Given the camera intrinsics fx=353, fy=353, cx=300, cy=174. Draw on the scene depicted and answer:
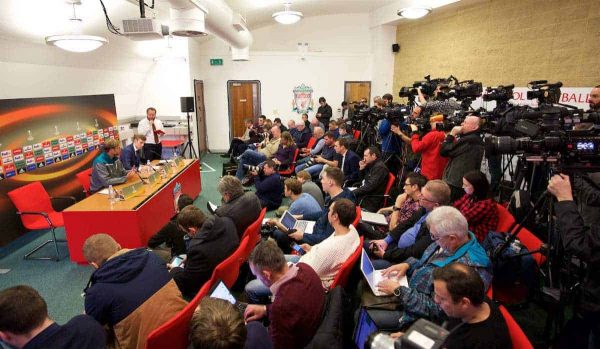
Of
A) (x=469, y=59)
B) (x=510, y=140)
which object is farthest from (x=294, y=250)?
(x=469, y=59)

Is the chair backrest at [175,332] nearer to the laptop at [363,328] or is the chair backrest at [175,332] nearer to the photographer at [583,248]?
the laptop at [363,328]

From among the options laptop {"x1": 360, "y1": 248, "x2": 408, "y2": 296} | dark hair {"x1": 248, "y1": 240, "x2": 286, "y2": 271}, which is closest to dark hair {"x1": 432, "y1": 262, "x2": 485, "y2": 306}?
laptop {"x1": 360, "y1": 248, "x2": 408, "y2": 296}

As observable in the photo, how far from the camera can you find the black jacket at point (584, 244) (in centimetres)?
178

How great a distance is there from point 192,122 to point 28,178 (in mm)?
4722

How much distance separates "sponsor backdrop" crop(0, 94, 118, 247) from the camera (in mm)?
4434

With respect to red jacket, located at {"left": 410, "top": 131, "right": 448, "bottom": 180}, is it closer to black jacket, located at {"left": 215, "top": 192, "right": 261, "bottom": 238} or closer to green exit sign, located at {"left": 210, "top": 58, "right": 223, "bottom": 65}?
black jacket, located at {"left": 215, "top": 192, "right": 261, "bottom": 238}

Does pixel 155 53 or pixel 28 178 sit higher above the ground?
pixel 155 53

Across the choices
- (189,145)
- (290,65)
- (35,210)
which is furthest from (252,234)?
(290,65)

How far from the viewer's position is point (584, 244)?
70.4 inches

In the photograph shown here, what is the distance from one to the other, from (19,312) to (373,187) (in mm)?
3571

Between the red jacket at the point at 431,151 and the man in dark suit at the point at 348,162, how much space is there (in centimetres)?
94

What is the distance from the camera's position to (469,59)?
7.57m

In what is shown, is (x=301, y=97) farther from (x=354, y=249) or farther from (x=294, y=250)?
(x=354, y=249)

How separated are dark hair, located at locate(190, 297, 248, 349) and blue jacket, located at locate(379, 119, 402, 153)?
4655 mm
